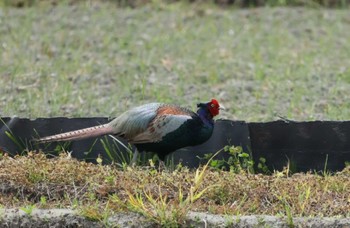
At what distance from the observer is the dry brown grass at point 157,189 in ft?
19.1

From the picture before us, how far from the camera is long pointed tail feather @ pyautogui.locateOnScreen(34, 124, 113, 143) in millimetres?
6719

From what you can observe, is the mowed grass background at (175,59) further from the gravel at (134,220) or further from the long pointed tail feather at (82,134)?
the gravel at (134,220)

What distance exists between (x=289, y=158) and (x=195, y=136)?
674mm

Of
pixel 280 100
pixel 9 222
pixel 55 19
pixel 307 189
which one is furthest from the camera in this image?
pixel 55 19

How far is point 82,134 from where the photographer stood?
6719mm

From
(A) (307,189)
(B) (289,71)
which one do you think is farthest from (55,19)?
(A) (307,189)

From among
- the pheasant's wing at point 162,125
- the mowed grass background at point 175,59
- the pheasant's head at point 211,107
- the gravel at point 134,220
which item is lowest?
the mowed grass background at point 175,59

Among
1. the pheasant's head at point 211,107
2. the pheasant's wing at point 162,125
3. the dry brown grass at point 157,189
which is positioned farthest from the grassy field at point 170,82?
the pheasant's head at point 211,107

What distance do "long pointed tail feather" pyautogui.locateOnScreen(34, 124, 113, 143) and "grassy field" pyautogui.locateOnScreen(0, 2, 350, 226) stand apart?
1.00ft

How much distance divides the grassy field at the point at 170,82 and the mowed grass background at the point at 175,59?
0.04 feet

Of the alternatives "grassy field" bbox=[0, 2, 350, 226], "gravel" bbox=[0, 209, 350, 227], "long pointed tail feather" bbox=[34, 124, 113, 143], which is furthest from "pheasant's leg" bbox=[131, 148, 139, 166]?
"gravel" bbox=[0, 209, 350, 227]

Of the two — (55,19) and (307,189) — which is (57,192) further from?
(55,19)

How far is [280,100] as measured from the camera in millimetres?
8812

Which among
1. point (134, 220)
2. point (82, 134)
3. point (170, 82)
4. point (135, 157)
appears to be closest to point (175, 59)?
point (170, 82)
